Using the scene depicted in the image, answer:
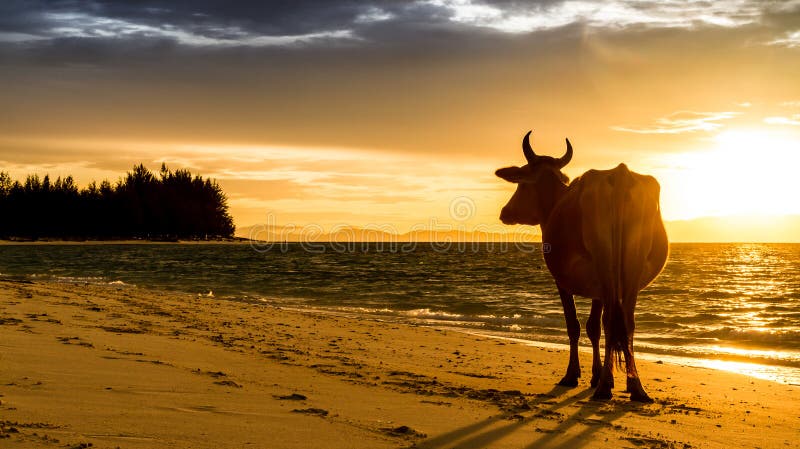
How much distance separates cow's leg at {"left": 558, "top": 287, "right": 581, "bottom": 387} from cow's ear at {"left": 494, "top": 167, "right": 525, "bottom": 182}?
1.56 m

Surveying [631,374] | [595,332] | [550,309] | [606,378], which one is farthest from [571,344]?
[550,309]

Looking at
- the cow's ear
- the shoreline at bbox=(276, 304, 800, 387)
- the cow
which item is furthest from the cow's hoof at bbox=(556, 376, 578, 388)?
the shoreline at bbox=(276, 304, 800, 387)

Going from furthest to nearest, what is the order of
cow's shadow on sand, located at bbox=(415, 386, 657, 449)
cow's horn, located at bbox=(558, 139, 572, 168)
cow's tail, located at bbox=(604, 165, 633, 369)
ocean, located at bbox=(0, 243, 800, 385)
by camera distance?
ocean, located at bbox=(0, 243, 800, 385), cow's horn, located at bbox=(558, 139, 572, 168), cow's tail, located at bbox=(604, 165, 633, 369), cow's shadow on sand, located at bbox=(415, 386, 657, 449)

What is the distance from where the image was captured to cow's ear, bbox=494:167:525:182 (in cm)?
938

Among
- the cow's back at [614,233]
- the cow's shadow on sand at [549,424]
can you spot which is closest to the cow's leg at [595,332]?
the cow's back at [614,233]

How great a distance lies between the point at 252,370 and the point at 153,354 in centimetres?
147

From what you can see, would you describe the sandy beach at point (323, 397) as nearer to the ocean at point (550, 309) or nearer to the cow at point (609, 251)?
the cow at point (609, 251)

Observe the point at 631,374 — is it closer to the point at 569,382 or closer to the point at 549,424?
the point at 569,382

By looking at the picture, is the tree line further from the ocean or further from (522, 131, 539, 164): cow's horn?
(522, 131, 539, 164): cow's horn

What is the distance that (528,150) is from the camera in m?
9.34

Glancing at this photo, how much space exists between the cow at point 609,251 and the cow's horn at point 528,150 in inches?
26.5

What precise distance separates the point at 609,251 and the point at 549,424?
7.48ft

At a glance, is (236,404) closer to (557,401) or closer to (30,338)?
(557,401)

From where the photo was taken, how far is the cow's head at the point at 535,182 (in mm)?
9391
